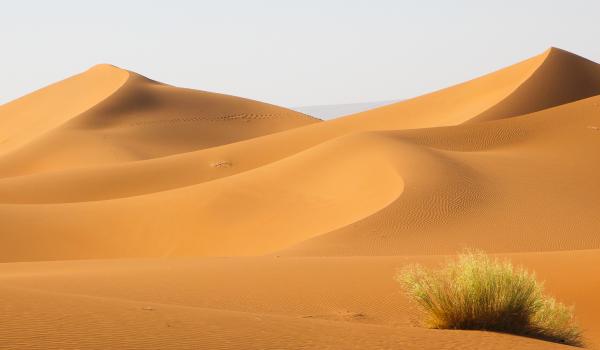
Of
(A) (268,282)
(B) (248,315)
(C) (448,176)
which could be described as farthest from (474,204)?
(B) (248,315)

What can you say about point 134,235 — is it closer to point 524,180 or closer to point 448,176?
point 448,176

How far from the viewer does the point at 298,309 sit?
12.1 m

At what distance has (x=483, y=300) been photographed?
10.3 metres

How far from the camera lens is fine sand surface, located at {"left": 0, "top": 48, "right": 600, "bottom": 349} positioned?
9070mm

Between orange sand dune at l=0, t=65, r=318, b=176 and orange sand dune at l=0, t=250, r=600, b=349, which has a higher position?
orange sand dune at l=0, t=65, r=318, b=176

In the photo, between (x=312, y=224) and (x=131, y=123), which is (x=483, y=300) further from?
(x=131, y=123)

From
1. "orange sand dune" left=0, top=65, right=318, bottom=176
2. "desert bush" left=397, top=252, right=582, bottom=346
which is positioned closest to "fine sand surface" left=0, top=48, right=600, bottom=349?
"desert bush" left=397, top=252, right=582, bottom=346

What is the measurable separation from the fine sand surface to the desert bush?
1.39ft

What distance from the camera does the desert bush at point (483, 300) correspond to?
33.5 ft

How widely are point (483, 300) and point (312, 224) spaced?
15.3 m

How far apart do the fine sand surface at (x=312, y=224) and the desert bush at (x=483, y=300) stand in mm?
424

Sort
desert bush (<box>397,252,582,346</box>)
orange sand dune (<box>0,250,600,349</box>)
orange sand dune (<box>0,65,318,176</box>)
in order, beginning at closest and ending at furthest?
1. orange sand dune (<box>0,250,600,349</box>)
2. desert bush (<box>397,252,582,346</box>)
3. orange sand dune (<box>0,65,318,176</box>)

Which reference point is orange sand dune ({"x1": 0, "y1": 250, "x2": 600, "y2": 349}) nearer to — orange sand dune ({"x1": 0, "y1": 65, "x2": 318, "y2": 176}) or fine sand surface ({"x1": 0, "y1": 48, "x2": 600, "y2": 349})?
fine sand surface ({"x1": 0, "y1": 48, "x2": 600, "y2": 349})

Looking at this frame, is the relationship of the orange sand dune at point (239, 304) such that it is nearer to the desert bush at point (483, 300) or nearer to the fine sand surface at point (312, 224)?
the fine sand surface at point (312, 224)
